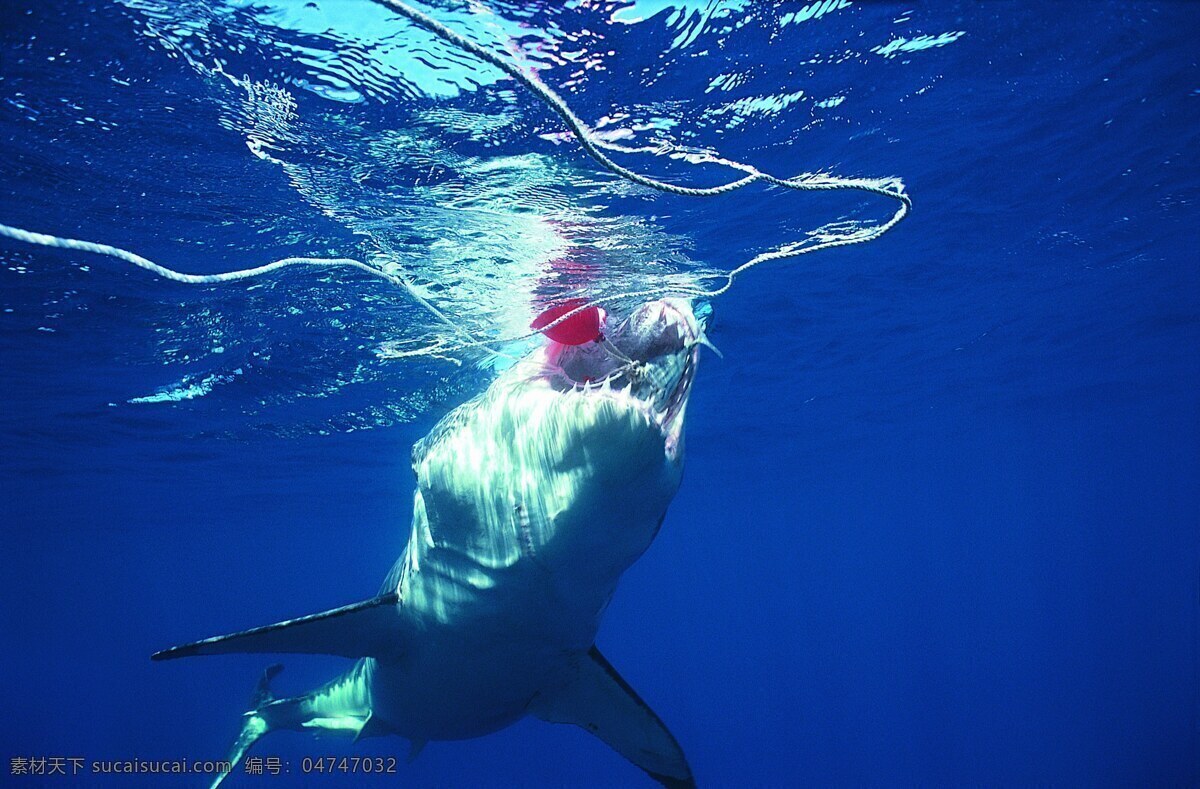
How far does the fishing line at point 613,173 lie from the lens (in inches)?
76.8

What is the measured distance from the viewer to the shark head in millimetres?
3154

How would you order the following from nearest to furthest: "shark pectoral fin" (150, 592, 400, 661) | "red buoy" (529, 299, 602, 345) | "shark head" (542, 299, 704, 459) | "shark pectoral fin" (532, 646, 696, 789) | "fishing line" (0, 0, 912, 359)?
"fishing line" (0, 0, 912, 359), "shark head" (542, 299, 704, 459), "red buoy" (529, 299, 602, 345), "shark pectoral fin" (150, 592, 400, 661), "shark pectoral fin" (532, 646, 696, 789)

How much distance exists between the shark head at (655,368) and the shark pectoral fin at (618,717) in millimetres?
2931

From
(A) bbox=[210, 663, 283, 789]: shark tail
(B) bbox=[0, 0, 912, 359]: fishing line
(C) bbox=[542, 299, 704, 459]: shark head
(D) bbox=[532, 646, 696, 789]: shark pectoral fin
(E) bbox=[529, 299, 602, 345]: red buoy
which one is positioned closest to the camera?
(B) bbox=[0, 0, 912, 359]: fishing line

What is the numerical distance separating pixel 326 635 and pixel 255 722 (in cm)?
618

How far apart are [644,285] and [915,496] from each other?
181ft

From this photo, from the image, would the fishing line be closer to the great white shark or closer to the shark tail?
the great white shark

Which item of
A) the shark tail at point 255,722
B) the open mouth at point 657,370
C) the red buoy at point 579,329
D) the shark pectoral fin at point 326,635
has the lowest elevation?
the shark tail at point 255,722

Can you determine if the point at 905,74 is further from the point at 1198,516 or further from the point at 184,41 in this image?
the point at 1198,516

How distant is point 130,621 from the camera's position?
117m

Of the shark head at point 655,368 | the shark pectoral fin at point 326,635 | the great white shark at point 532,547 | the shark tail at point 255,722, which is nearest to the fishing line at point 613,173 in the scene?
the shark head at point 655,368

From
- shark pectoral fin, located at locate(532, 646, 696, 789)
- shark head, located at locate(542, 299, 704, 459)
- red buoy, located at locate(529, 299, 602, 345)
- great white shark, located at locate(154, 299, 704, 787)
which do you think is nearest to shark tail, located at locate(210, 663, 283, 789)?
great white shark, located at locate(154, 299, 704, 787)

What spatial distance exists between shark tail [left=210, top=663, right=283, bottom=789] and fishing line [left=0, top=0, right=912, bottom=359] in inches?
240

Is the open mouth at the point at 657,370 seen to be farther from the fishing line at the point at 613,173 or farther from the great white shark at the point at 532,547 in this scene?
Answer: the fishing line at the point at 613,173
